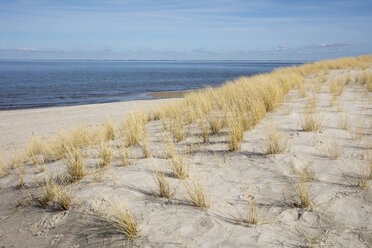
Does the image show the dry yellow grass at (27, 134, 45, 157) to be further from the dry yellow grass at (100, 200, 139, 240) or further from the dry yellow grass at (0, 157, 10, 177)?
the dry yellow grass at (100, 200, 139, 240)

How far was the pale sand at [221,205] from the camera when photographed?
80.0 inches

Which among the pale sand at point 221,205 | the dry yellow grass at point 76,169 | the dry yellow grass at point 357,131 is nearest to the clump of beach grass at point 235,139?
the pale sand at point 221,205

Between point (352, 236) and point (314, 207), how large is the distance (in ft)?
1.40

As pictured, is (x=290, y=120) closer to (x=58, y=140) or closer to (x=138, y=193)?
(x=138, y=193)

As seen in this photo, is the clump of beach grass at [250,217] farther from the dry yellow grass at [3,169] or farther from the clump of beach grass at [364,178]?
the dry yellow grass at [3,169]

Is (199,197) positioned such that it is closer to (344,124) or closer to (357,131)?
(357,131)

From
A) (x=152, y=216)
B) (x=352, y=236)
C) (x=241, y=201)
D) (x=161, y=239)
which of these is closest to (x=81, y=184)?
(x=152, y=216)

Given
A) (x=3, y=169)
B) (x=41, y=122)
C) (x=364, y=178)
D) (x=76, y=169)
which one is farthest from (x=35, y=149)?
(x=364, y=178)

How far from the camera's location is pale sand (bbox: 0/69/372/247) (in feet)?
6.67

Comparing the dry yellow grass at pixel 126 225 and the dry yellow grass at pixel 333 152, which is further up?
the dry yellow grass at pixel 333 152

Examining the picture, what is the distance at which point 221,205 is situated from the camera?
2486 millimetres

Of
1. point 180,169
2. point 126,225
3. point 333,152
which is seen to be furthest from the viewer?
point 333,152

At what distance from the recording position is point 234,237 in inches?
79.7

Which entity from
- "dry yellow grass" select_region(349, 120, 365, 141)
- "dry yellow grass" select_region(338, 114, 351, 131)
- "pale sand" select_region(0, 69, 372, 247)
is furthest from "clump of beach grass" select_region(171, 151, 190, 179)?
"dry yellow grass" select_region(338, 114, 351, 131)
